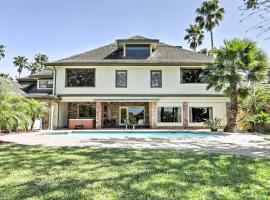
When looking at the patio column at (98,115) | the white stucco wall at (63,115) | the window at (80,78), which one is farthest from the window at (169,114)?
the white stucco wall at (63,115)

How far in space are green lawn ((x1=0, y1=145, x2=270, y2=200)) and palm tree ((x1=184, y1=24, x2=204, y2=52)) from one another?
135 ft

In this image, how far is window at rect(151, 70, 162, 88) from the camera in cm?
2764

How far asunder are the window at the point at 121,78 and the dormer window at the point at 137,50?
88.2 inches

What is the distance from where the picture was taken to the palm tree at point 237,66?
2177 centimetres

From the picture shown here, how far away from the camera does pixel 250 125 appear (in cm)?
2442

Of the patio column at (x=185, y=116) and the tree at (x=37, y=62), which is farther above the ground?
the tree at (x=37, y=62)

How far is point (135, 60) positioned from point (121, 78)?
2473 mm

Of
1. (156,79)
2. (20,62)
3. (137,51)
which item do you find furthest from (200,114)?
(20,62)

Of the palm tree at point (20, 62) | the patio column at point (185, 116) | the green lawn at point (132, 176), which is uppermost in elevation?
the palm tree at point (20, 62)

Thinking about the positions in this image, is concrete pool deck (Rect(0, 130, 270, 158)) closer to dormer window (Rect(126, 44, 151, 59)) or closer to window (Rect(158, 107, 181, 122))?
window (Rect(158, 107, 181, 122))

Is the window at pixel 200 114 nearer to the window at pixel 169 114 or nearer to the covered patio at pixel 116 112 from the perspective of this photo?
the window at pixel 169 114

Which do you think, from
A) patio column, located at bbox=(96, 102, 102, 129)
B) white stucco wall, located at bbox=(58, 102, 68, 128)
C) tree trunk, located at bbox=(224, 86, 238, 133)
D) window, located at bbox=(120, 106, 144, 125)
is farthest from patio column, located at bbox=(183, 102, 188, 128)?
white stucco wall, located at bbox=(58, 102, 68, 128)

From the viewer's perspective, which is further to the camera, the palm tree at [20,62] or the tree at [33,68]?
the palm tree at [20,62]

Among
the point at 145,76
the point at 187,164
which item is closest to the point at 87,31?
the point at 145,76
